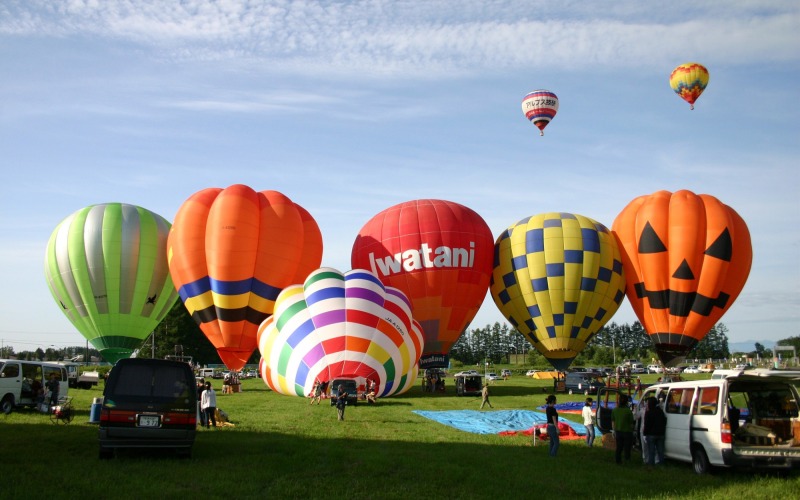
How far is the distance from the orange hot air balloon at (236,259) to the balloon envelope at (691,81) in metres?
23.0

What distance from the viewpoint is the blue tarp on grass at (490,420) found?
1789 cm

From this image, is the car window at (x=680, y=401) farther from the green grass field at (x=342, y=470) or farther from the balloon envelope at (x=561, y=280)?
the balloon envelope at (x=561, y=280)

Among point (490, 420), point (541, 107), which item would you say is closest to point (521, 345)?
point (541, 107)

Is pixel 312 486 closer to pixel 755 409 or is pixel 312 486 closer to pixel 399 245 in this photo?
pixel 755 409

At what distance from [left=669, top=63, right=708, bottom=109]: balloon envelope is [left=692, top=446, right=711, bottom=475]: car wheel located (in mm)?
33881

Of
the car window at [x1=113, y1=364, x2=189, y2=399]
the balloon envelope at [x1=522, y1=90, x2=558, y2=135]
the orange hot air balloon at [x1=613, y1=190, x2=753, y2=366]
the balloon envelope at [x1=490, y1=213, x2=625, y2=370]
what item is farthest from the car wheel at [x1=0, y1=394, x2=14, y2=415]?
the balloon envelope at [x1=522, y1=90, x2=558, y2=135]

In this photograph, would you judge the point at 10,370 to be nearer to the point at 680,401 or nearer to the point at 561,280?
the point at 680,401

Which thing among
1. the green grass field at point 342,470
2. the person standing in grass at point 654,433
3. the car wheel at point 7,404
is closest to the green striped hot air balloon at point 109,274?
the car wheel at point 7,404

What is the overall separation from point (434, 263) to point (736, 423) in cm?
2207

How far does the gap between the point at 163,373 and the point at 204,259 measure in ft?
70.3

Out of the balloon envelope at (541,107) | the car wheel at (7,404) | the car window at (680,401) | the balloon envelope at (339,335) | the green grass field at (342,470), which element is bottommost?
the green grass field at (342,470)

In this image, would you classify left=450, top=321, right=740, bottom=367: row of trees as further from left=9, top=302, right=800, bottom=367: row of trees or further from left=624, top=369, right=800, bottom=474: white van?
left=624, top=369, right=800, bottom=474: white van

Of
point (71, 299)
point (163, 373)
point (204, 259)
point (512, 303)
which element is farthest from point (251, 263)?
point (163, 373)

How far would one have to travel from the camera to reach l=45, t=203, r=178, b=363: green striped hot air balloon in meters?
34.4
